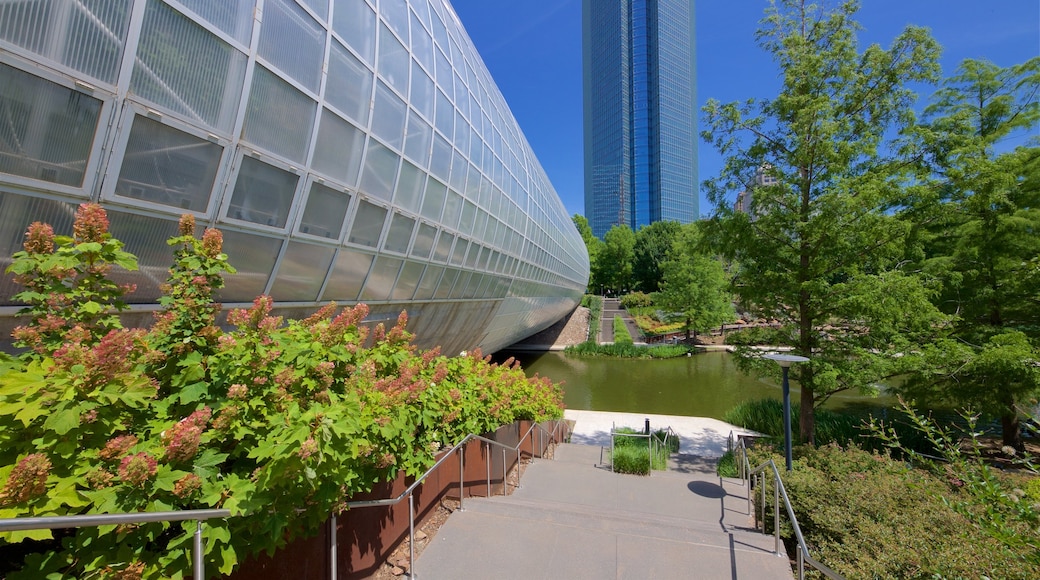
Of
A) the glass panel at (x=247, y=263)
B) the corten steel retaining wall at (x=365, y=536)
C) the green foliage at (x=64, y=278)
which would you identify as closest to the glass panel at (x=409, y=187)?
the glass panel at (x=247, y=263)

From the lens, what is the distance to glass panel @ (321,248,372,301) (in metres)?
5.88

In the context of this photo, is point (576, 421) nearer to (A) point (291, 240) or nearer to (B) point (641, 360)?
(A) point (291, 240)

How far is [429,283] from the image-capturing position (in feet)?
28.6

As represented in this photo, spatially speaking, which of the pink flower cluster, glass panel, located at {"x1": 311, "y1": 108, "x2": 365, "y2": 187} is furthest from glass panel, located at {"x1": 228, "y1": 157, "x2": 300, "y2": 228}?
the pink flower cluster

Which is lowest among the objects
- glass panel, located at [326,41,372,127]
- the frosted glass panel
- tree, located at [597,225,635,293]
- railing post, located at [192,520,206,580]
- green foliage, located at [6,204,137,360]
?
railing post, located at [192,520,206,580]

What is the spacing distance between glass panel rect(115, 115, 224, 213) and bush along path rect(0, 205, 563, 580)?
111 centimetres

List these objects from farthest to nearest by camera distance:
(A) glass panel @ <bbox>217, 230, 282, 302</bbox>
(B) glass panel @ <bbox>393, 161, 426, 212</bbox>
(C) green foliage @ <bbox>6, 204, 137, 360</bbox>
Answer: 1. (B) glass panel @ <bbox>393, 161, 426, 212</bbox>
2. (A) glass panel @ <bbox>217, 230, 282, 302</bbox>
3. (C) green foliage @ <bbox>6, 204, 137, 360</bbox>

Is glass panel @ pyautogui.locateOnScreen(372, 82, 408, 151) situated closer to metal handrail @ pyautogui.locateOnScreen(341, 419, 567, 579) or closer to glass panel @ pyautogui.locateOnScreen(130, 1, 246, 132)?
glass panel @ pyautogui.locateOnScreen(130, 1, 246, 132)

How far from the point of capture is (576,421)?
16.4m

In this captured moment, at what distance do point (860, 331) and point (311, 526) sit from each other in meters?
11.1

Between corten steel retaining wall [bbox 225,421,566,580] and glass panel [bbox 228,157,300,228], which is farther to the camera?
glass panel [bbox 228,157,300,228]

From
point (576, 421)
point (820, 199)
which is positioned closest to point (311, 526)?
point (820, 199)

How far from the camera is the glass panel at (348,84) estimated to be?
4898 millimetres

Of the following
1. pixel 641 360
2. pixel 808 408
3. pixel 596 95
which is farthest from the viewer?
pixel 596 95
